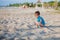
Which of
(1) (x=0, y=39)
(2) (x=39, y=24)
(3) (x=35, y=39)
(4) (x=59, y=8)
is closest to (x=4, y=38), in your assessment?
(1) (x=0, y=39)

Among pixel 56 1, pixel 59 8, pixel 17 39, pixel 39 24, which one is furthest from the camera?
pixel 59 8

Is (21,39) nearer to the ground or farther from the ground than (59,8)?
farther from the ground

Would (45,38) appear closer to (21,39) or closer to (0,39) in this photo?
(21,39)

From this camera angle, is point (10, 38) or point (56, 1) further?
point (56, 1)

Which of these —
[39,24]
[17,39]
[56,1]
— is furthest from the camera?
Result: [56,1]

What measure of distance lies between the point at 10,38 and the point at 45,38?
1.66 ft

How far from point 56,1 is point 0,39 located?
26.8 ft

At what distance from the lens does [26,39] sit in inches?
104

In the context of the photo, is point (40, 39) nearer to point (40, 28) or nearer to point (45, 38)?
point (45, 38)

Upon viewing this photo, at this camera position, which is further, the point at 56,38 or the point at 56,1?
the point at 56,1

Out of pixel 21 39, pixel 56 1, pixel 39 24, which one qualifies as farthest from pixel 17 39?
pixel 56 1

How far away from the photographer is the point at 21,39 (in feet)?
8.70

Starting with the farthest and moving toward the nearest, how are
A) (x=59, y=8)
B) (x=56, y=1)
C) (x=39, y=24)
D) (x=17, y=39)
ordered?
(x=59, y=8)
(x=56, y=1)
(x=39, y=24)
(x=17, y=39)

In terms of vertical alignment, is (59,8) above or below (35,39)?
below
